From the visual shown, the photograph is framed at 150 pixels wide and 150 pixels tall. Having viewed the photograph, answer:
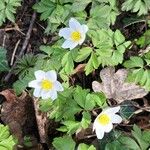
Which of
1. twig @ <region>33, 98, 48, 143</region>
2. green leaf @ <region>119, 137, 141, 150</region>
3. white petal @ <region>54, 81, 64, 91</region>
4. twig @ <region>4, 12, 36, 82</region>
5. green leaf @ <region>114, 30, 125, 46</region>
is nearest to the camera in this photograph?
green leaf @ <region>119, 137, 141, 150</region>

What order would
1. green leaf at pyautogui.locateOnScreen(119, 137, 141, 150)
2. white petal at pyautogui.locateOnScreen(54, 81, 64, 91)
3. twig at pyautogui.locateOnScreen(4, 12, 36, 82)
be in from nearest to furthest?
green leaf at pyautogui.locateOnScreen(119, 137, 141, 150) → white petal at pyautogui.locateOnScreen(54, 81, 64, 91) → twig at pyautogui.locateOnScreen(4, 12, 36, 82)

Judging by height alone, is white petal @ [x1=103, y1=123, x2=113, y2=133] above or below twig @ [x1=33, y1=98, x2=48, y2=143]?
above

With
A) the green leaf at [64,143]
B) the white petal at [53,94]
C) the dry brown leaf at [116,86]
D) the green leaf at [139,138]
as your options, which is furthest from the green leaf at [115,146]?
the white petal at [53,94]

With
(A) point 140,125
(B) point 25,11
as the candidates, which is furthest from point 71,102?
(B) point 25,11

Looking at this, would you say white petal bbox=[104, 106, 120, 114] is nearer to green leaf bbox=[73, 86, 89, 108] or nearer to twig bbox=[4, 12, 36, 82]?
green leaf bbox=[73, 86, 89, 108]

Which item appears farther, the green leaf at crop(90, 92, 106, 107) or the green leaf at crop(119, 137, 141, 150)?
the green leaf at crop(90, 92, 106, 107)

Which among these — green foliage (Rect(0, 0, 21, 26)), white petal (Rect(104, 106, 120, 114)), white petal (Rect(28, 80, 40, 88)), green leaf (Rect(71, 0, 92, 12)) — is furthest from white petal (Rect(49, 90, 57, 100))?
green foliage (Rect(0, 0, 21, 26))

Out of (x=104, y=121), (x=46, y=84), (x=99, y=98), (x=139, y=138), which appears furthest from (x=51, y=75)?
(x=139, y=138)

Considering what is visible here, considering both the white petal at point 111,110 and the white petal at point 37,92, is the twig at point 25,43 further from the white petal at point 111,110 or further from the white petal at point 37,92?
the white petal at point 111,110
